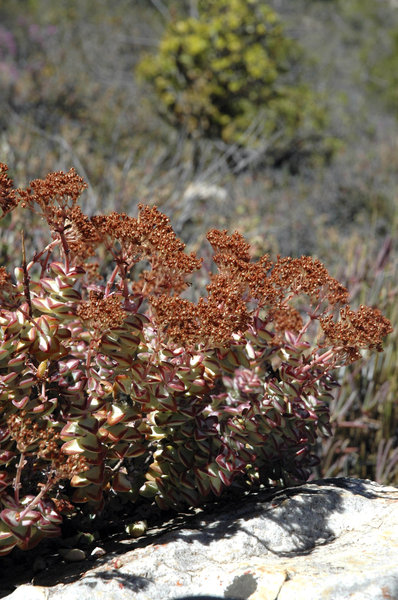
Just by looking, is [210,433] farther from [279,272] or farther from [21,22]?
[21,22]

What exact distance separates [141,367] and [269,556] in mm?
632

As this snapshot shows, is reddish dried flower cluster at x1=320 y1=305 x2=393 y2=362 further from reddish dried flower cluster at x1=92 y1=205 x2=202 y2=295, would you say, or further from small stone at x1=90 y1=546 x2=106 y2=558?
small stone at x1=90 y1=546 x2=106 y2=558

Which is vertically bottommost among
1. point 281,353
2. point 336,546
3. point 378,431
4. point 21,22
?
point 336,546

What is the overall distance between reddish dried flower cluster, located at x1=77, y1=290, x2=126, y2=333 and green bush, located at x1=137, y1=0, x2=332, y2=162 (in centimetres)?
603

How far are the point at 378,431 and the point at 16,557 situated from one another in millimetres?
1715

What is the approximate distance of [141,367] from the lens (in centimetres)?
150

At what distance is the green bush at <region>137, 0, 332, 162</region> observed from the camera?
754 centimetres

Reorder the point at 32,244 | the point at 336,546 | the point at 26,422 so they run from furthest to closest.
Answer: the point at 32,244 < the point at 336,546 < the point at 26,422

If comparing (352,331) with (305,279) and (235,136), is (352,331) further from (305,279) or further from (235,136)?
(235,136)

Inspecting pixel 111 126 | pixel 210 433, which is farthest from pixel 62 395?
pixel 111 126

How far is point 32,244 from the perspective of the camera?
3.16 metres

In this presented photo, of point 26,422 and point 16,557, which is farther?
point 16,557

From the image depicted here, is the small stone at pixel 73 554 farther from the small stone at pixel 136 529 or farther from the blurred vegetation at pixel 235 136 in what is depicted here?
the blurred vegetation at pixel 235 136

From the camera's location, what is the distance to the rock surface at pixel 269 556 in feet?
4.72
